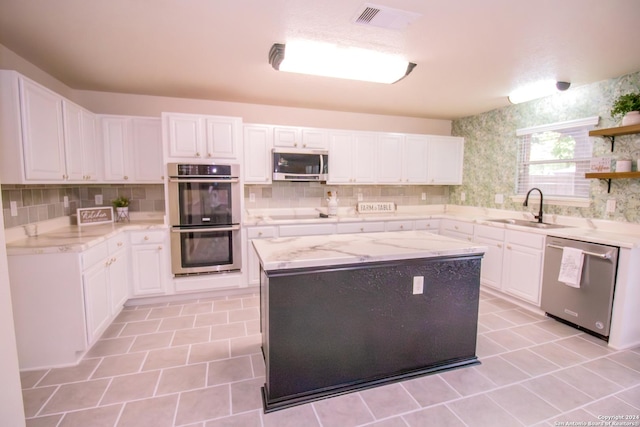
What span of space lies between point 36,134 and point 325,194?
3.15 meters

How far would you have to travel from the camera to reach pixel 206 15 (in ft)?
6.46

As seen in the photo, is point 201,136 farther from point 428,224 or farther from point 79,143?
point 428,224

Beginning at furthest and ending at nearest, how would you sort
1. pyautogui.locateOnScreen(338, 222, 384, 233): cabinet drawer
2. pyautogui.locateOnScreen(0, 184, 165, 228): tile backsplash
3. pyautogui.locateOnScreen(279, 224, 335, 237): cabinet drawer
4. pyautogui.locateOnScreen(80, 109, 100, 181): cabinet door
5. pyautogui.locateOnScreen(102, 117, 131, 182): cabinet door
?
pyautogui.locateOnScreen(338, 222, 384, 233): cabinet drawer < pyautogui.locateOnScreen(279, 224, 335, 237): cabinet drawer < pyautogui.locateOnScreen(102, 117, 131, 182): cabinet door < pyautogui.locateOnScreen(80, 109, 100, 181): cabinet door < pyautogui.locateOnScreen(0, 184, 165, 228): tile backsplash

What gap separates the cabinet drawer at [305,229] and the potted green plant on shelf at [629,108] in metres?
3.02

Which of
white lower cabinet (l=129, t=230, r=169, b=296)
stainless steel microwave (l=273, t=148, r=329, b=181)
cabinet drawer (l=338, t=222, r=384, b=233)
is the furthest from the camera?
cabinet drawer (l=338, t=222, r=384, b=233)

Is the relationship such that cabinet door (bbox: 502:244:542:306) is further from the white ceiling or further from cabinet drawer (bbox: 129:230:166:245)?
cabinet drawer (bbox: 129:230:166:245)

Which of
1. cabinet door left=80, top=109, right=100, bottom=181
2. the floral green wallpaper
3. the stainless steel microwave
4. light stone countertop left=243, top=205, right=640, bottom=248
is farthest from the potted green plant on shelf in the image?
cabinet door left=80, top=109, right=100, bottom=181

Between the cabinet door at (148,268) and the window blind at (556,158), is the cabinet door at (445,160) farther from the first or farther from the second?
the cabinet door at (148,268)

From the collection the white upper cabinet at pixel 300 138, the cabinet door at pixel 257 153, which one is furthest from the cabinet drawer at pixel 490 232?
the cabinet door at pixel 257 153

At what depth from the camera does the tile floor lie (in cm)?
176

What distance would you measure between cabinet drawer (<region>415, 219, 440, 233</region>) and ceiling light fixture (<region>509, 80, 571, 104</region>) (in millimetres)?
1810

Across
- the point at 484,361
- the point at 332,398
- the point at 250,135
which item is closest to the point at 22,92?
the point at 250,135

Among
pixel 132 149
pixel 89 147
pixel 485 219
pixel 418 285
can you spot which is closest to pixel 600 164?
pixel 485 219

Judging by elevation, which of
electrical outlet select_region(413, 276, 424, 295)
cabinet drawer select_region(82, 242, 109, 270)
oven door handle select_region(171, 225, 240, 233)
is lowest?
electrical outlet select_region(413, 276, 424, 295)
